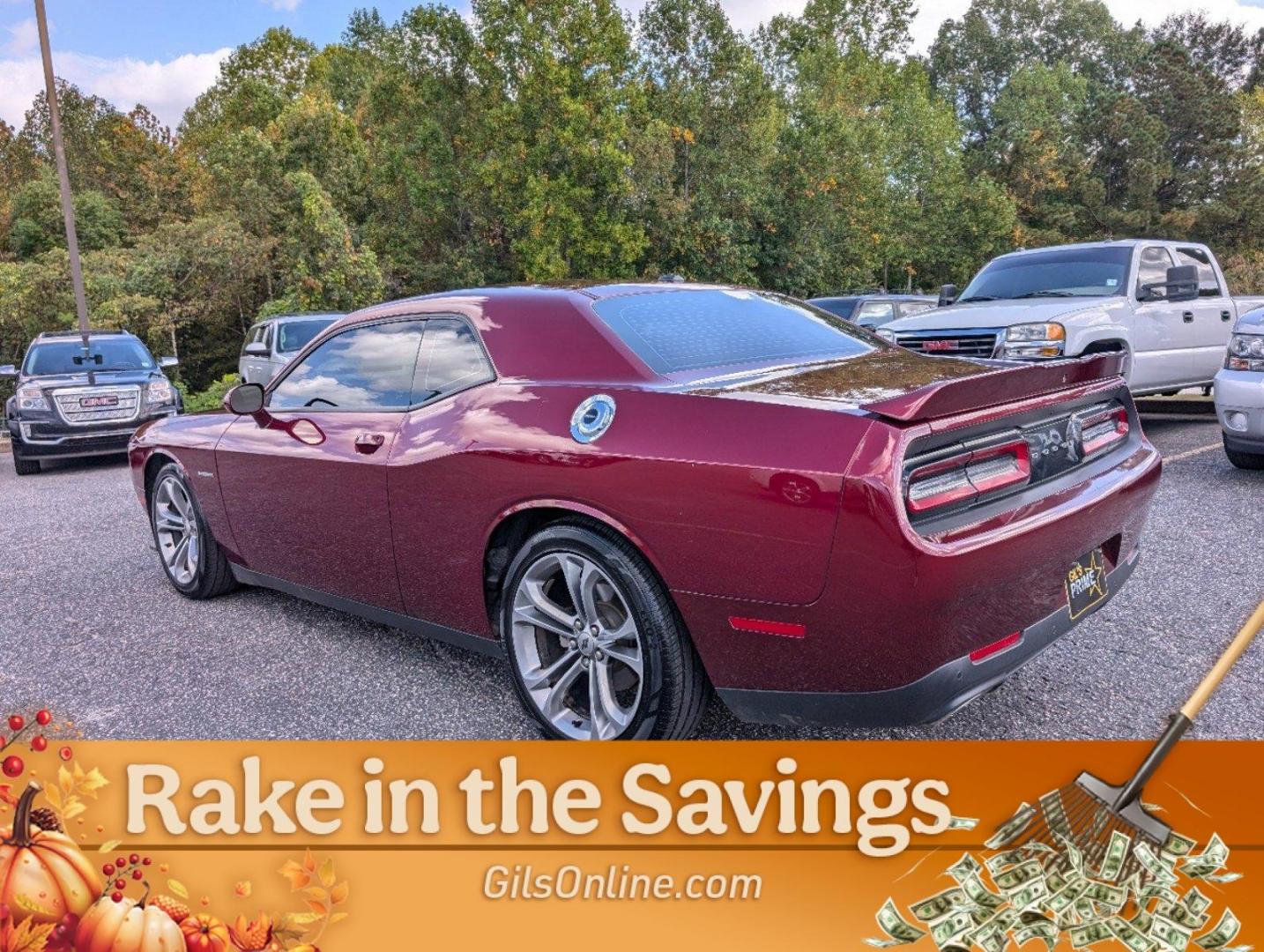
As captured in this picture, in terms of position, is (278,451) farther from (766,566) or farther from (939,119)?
(939,119)

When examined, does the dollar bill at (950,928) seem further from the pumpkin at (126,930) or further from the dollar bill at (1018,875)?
the pumpkin at (126,930)

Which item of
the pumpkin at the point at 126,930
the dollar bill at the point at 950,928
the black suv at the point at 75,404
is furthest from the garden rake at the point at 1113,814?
the black suv at the point at 75,404

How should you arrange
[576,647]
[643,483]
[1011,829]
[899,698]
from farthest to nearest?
[576,647] < [643,483] < [899,698] < [1011,829]

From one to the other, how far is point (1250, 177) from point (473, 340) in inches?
1808

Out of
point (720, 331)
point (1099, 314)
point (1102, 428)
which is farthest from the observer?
point (1099, 314)

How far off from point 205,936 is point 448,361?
6.32 ft

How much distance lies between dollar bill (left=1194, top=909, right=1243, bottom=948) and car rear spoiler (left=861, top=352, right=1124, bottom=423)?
1200 mm

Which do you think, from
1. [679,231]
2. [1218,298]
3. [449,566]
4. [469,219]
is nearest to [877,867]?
[449,566]

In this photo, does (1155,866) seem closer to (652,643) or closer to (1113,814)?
(1113,814)

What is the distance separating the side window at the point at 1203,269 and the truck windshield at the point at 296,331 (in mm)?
9688

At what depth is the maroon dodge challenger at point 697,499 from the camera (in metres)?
2.24

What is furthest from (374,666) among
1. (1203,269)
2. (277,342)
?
(277,342)

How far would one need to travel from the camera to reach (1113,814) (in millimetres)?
2039

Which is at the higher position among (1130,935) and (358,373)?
(358,373)
